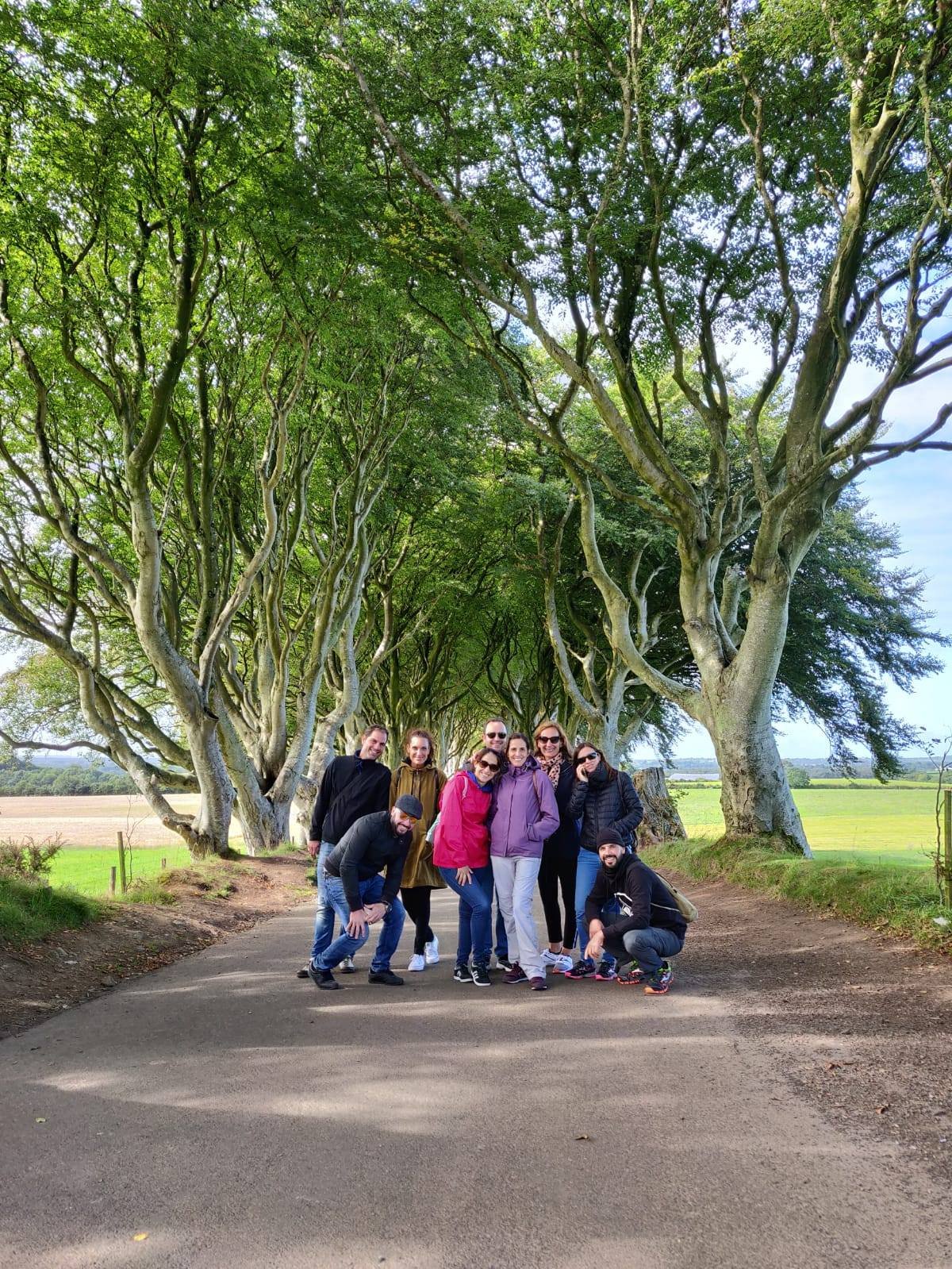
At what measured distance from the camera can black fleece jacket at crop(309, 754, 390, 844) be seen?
6758mm

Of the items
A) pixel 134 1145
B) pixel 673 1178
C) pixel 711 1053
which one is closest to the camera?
pixel 673 1178

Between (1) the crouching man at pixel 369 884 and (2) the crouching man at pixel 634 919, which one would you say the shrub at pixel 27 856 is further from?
(2) the crouching man at pixel 634 919

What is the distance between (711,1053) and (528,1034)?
41.8 inches

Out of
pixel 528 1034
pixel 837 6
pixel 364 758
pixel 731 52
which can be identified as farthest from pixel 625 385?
pixel 528 1034

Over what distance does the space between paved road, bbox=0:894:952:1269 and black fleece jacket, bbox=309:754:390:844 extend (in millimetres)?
1440

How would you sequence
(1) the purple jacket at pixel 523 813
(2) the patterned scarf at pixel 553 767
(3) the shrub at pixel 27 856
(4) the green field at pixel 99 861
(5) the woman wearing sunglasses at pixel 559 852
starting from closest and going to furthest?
1. (1) the purple jacket at pixel 523 813
2. (5) the woman wearing sunglasses at pixel 559 852
3. (2) the patterned scarf at pixel 553 767
4. (3) the shrub at pixel 27 856
5. (4) the green field at pixel 99 861

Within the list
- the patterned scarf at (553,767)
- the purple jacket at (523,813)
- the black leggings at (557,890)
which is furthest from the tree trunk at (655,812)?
the purple jacket at (523,813)

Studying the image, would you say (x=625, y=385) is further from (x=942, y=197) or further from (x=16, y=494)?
(x=16, y=494)

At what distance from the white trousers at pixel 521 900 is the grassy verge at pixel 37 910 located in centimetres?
381

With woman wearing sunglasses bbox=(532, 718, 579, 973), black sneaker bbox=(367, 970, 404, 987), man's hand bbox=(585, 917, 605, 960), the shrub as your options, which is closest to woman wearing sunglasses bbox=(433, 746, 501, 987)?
black sneaker bbox=(367, 970, 404, 987)

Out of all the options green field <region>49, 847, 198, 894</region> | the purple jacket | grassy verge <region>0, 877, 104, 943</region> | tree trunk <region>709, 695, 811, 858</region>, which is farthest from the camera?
green field <region>49, 847, 198, 894</region>

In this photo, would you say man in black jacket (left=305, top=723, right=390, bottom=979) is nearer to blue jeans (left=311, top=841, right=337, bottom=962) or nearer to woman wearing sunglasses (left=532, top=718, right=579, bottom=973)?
blue jeans (left=311, top=841, right=337, bottom=962)

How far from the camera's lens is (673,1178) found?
132 inches

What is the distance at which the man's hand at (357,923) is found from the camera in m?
6.17
